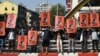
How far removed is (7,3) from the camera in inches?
1558

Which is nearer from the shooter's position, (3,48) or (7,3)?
(3,48)

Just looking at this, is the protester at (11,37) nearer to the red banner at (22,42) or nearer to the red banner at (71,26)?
the red banner at (22,42)

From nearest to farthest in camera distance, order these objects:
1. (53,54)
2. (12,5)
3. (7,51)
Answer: (53,54) < (7,51) < (12,5)

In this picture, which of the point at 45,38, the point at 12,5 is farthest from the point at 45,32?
the point at 12,5

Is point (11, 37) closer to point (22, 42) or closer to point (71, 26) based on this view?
point (22, 42)

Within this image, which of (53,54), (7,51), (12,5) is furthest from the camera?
(12,5)

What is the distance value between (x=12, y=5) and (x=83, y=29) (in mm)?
27935

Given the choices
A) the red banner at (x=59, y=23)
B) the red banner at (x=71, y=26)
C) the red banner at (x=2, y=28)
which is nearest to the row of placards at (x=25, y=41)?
the red banner at (x=2, y=28)

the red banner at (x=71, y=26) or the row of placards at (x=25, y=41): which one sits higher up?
the red banner at (x=71, y=26)

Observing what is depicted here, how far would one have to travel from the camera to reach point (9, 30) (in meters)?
12.8

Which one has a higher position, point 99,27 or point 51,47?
point 99,27

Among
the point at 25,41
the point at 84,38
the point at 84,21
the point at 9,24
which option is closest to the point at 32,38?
the point at 25,41

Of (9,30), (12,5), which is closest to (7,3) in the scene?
(12,5)

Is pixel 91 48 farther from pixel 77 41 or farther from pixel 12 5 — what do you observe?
pixel 12 5
